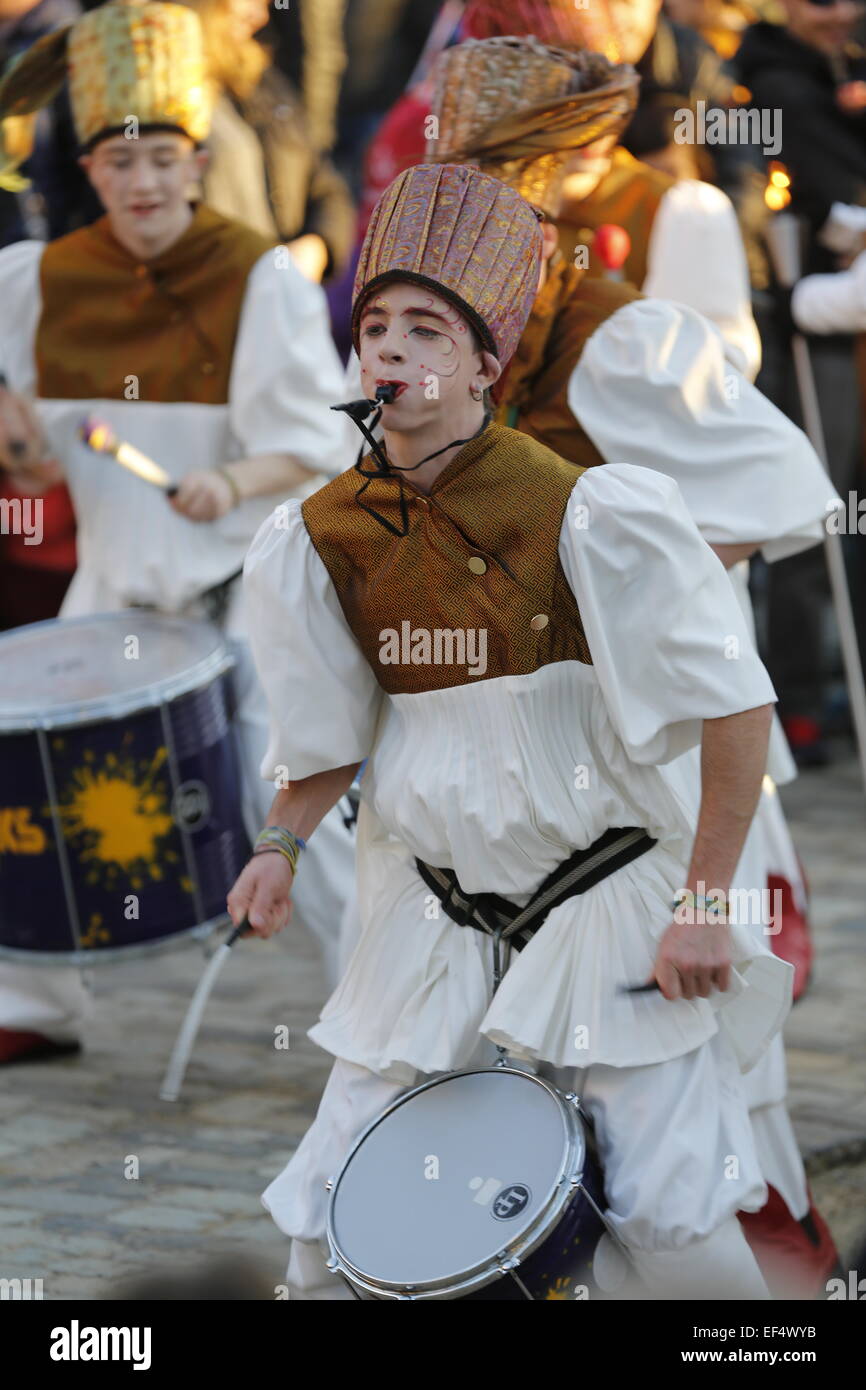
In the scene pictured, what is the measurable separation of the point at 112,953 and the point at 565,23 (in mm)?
2089

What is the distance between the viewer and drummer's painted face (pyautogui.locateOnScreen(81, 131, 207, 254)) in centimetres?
441

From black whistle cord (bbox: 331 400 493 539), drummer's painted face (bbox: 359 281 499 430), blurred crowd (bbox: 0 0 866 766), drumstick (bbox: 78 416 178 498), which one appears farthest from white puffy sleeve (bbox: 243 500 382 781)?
blurred crowd (bbox: 0 0 866 766)

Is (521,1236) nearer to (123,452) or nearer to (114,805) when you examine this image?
(114,805)

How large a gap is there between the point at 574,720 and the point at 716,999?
423 millimetres

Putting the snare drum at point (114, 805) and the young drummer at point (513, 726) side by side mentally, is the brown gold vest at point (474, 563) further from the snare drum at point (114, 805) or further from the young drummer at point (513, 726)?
the snare drum at point (114, 805)

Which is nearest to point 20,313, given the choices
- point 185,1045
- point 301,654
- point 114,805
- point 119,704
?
point 119,704

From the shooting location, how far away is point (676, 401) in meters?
3.25

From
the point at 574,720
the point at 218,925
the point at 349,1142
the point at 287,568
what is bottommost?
the point at 218,925

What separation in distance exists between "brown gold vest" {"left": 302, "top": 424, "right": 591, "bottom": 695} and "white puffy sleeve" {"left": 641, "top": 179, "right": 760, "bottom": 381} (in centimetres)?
189

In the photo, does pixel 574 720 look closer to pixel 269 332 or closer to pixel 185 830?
pixel 185 830

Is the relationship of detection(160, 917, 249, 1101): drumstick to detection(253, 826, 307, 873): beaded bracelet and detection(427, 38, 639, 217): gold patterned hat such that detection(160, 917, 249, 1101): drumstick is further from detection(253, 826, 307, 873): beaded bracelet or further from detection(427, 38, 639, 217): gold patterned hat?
detection(427, 38, 639, 217): gold patterned hat

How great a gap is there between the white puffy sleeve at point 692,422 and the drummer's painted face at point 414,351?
28.3 inches

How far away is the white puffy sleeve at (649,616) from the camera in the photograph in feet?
8.21
